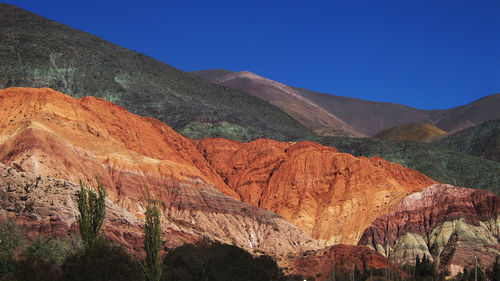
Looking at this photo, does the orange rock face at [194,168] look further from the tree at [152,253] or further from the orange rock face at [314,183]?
the tree at [152,253]

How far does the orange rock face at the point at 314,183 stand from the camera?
11519 centimetres

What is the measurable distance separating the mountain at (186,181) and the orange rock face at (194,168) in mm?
178

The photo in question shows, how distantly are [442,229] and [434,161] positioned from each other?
5644 cm

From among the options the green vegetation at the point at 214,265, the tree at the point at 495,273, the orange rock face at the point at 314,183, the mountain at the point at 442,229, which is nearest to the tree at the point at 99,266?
the green vegetation at the point at 214,265

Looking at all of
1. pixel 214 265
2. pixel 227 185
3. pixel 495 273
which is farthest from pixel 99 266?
pixel 227 185

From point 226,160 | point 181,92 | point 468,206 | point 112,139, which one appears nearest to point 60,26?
point 181,92

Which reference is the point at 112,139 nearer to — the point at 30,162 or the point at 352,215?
the point at 30,162

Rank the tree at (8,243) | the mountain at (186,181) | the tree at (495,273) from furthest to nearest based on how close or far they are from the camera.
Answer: the tree at (495,273) → the mountain at (186,181) → the tree at (8,243)

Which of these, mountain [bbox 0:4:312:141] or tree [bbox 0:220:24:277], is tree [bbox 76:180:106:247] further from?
mountain [bbox 0:4:312:141]

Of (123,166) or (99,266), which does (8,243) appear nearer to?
(99,266)

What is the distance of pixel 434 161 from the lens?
16188cm

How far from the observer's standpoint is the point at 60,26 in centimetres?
19625

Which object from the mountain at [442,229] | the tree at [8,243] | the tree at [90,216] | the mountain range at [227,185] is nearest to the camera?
the tree at [8,243]

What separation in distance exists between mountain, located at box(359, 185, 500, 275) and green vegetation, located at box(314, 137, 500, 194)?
32.2 metres
